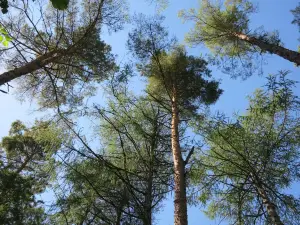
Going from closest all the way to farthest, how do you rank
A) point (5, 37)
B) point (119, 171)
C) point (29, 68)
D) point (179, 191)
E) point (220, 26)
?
point (5, 37) < point (119, 171) < point (179, 191) < point (29, 68) < point (220, 26)

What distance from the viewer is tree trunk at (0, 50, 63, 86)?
7364 millimetres

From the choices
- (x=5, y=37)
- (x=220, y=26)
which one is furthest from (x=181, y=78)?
(x=5, y=37)

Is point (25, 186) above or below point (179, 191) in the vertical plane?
above

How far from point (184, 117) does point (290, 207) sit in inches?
188

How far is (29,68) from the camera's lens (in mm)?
8094

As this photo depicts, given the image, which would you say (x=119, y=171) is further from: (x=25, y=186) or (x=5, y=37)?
(x=25, y=186)

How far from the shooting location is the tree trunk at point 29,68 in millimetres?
7364

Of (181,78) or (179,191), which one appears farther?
(181,78)

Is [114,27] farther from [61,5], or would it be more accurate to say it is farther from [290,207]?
[61,5]

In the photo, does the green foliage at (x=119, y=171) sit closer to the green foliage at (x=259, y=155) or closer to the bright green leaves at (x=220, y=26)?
the green foliage at (x=259, y=155)

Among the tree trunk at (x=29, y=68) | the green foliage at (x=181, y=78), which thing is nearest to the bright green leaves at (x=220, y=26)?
the green foliage at (x=181, y=78)

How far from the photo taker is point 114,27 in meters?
9.89

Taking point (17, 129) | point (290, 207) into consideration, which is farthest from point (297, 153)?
point (17, 129)

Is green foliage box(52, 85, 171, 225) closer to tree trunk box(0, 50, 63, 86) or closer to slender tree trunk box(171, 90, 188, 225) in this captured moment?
slender tree trunk box(171, 90, 188, 225)
